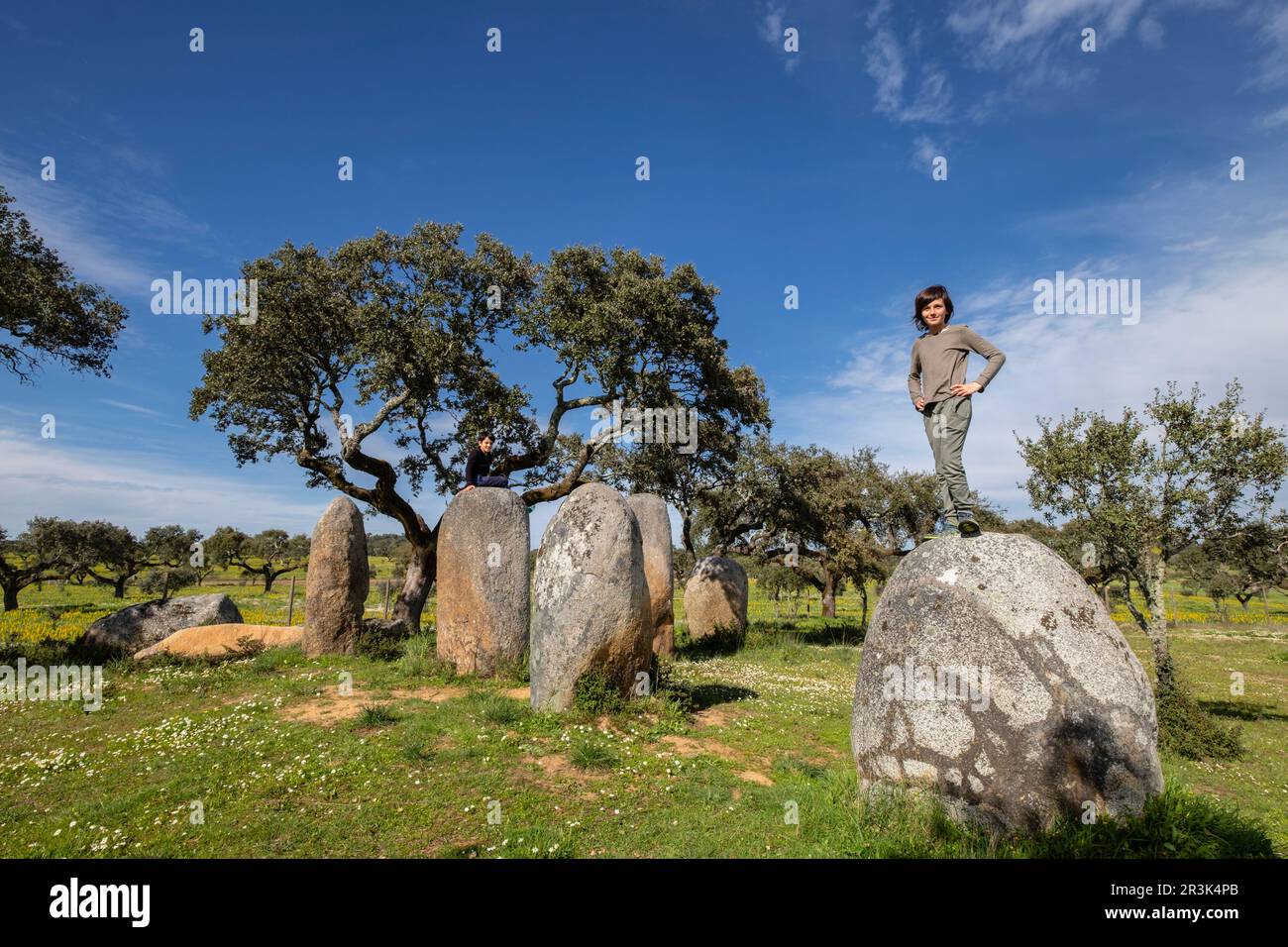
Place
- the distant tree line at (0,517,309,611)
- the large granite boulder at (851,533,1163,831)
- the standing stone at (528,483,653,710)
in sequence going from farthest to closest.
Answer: the distant tree line at (0,517,309,611) → the standing stone at (528,483,653,710) → the large granite boulder at (851,533,1163,831)

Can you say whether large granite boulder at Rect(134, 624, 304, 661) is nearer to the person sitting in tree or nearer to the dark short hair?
the person sitting in tree

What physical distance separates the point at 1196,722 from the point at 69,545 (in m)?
57.5

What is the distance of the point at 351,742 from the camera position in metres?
9.20

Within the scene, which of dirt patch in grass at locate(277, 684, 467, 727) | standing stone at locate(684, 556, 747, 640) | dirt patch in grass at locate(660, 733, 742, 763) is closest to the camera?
dirt patch in grass at locate(660, 733, 742, 763)

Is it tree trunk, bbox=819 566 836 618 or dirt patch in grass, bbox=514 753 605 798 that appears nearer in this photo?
dirt patch in grass, bbox=514 753 605 798

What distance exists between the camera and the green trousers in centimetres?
661

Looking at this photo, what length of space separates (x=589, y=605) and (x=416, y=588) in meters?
13.7

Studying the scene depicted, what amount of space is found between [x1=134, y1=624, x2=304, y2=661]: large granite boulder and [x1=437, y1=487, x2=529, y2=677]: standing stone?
5.73 m

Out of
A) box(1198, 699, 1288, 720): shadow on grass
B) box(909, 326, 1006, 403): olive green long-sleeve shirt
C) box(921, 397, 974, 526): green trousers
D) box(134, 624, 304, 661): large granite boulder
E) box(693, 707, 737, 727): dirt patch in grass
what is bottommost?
box(1198, 699, 1288, 720): shadow on grass

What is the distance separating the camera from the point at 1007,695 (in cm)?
587

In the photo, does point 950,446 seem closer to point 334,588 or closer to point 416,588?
point 334,588

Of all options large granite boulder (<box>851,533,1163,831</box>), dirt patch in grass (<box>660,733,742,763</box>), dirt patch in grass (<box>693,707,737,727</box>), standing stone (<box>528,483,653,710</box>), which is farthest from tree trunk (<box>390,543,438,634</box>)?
large granite boulder (<box>851,533,1163,831</box>)

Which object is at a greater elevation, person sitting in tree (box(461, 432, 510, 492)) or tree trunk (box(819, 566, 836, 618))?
person sitting in tree (box(461, 432, 510, 492))
